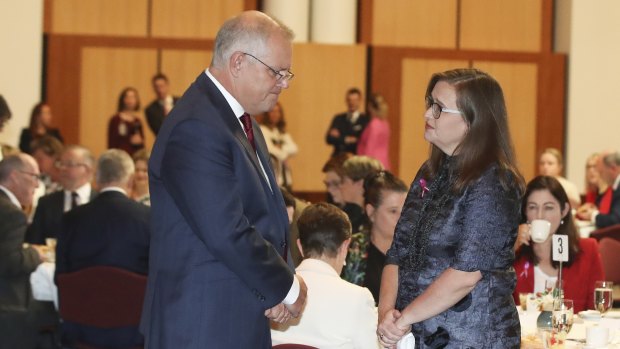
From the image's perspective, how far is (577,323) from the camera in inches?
169

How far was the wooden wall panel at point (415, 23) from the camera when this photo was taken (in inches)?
521

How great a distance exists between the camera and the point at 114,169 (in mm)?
5750

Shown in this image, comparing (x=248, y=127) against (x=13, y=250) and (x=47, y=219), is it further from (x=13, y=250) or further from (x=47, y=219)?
(x=47, y=219)

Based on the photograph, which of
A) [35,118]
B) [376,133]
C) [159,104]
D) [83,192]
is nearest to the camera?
[83,192]

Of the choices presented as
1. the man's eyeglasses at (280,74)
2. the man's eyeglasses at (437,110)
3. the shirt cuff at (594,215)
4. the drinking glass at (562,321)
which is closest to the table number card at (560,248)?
the drinking glass at (562,321)

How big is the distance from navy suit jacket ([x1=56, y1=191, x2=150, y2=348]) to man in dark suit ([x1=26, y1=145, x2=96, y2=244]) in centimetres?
141

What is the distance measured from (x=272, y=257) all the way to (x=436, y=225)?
1.57 ft

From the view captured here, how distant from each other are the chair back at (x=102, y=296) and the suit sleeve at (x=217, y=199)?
2.17 metres

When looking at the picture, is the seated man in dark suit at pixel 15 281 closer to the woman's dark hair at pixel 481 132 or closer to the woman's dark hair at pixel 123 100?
the woman's dark hair at pixel 481 132

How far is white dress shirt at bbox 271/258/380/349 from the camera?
152 inches

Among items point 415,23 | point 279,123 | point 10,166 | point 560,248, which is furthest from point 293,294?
point 415,23

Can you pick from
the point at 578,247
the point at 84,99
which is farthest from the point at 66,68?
the point at 578,247

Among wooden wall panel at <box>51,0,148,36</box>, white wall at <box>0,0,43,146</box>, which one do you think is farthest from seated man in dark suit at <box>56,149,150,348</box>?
wooden wall panel at <box>51,0,148,36</box>

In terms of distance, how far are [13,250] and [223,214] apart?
8.91 ft
